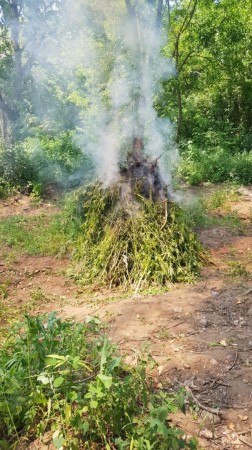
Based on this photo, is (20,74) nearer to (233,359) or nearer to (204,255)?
(204,255)

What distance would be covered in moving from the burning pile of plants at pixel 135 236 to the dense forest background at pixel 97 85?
2.96 m

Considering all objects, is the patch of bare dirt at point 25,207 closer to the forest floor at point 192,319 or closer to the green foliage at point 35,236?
the green foliage at point 35,236

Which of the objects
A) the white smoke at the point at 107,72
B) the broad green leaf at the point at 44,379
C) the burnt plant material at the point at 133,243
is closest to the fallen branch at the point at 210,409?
the broad green leaf at the point at 44,379

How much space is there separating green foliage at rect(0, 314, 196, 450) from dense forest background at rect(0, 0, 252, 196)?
566 cm

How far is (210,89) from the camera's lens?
11.6 meters

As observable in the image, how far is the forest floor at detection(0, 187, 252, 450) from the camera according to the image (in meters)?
1.96

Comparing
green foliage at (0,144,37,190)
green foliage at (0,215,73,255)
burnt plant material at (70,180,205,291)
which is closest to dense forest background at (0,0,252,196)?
green foliage at (0,144,37,190)

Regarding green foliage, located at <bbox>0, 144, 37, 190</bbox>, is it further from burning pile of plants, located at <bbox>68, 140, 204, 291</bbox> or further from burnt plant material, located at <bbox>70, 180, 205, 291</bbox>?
burnt plant material, located at <bbox>70, 180, 205, 291</bbox>

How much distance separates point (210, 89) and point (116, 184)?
8.43 m

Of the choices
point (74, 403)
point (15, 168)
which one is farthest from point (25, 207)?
point (74, 403)

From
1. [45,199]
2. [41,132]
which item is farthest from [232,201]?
[41,132]

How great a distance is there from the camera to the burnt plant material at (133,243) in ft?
12.2

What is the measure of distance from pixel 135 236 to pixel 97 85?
7.71 m

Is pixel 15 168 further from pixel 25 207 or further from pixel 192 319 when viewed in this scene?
pixel 192 319
